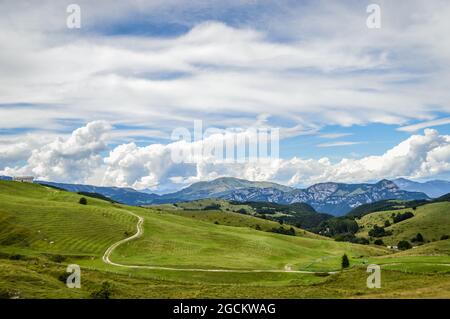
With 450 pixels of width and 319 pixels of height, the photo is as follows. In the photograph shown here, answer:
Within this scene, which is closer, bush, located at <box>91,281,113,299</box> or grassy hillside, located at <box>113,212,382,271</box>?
bush, located at <box>91,281,113,299</box>

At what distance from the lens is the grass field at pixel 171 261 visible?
4950 centimetres

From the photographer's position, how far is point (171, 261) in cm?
10362

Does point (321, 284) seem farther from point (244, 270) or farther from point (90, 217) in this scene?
point (90, 217)

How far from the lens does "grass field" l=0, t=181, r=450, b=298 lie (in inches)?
1949

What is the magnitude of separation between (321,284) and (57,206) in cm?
12172

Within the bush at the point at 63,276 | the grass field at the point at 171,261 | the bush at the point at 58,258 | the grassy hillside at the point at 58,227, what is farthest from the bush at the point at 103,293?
the grassy hillside at the point at 58,227

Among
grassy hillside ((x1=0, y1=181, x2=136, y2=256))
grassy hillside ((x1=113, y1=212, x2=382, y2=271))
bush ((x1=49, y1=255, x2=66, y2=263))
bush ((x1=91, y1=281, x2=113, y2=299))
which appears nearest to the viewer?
bush ((x1=91, y1=281, x2=113, y2=299))

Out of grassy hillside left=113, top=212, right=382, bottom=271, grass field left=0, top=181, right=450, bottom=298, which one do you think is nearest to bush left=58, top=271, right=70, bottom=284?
grass field left=0, top=181, right=450, bottom=298

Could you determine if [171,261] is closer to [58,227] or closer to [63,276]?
[58,227]

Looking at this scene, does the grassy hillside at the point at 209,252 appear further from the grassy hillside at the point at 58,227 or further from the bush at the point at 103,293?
the bush at the point at 103,293

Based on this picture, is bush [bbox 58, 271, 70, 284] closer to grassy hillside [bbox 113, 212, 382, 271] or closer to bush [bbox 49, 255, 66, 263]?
grassy hillside [bbox 113, 212, 382, 271]

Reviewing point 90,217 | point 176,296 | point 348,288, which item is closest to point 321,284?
point 348,288
